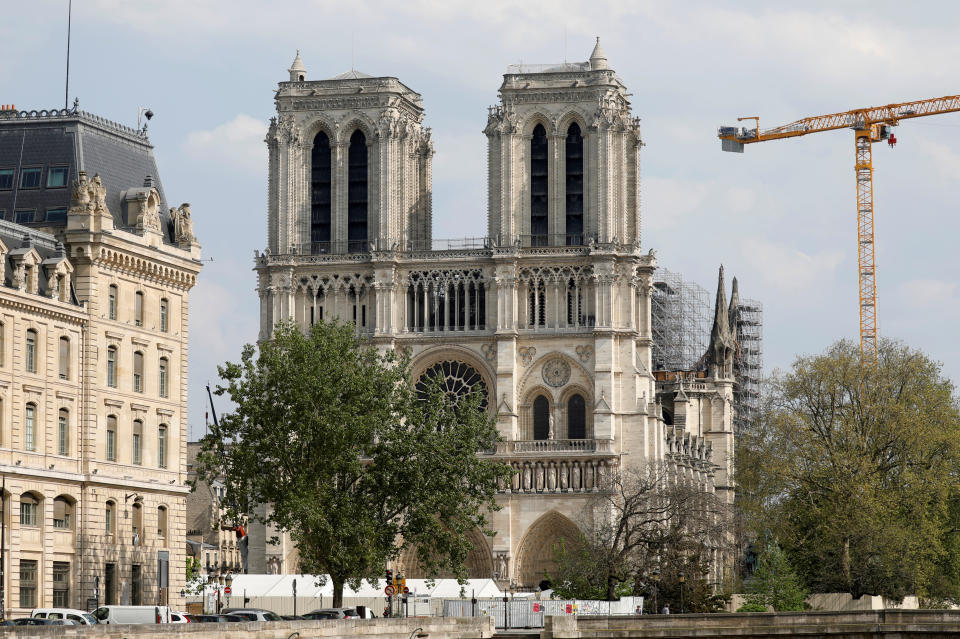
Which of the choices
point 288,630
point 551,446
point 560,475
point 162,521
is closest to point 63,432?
point 162,521

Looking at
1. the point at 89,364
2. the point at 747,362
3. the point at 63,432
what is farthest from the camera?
the point at 747,362

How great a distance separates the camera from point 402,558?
109188 millimetres

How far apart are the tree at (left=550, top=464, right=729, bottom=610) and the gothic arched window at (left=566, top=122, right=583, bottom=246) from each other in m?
15.9

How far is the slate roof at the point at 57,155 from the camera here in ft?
219

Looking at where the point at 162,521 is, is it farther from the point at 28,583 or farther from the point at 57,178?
the point at 57,178

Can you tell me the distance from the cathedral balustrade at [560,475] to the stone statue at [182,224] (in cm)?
3899

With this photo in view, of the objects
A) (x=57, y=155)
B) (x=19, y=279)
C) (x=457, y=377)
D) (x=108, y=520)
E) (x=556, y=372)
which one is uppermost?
(x=57, y=155)

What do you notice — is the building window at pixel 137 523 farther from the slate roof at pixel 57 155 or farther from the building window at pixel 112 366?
the slate roof at pixel 57 155

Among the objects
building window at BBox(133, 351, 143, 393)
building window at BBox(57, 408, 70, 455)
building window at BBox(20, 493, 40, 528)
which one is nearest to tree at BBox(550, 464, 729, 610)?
building window at BBox(133, 351, 143, 393)

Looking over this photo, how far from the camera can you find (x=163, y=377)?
223 feet

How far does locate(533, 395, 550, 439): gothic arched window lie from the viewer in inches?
4267

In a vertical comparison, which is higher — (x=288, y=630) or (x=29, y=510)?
(x=29, y=510)

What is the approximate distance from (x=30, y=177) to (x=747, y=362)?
4363 inches

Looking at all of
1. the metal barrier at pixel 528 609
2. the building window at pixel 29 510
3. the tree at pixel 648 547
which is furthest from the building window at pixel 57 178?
the tree at pixel 648 547
